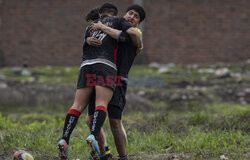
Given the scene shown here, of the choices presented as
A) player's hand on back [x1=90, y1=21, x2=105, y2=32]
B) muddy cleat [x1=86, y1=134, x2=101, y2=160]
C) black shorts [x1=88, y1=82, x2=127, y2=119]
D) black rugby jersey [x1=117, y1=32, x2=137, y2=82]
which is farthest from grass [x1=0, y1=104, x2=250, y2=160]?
player's hand on back [x1=90, y1=21, x2=105, y2=32]

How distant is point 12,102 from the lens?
27.7ft

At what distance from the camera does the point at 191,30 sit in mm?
13258

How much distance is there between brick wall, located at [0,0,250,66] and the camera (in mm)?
13234

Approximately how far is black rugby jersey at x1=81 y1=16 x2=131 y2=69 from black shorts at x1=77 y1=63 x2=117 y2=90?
0.17 ft

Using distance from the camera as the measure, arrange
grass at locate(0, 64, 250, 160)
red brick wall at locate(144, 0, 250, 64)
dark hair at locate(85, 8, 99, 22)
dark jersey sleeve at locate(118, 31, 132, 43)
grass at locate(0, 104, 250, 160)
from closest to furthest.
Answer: dark jersey sleeve at locate(118, 31, 132, 43) → dark hair at locate(85, 8, 99, 22) → grass at locate(0, 64, 250, 160) → grass at locate(0, 104, 250, 160) → red brick wall at locate(144, 0, 250, 64)

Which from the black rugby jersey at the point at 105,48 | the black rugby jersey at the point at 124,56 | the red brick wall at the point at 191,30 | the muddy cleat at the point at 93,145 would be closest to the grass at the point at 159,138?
the muddy cleat at the point at 93,145

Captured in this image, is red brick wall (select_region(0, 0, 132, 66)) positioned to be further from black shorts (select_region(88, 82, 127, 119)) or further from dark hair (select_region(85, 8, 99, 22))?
black shorts (select_region(88, 82, 127, 119))

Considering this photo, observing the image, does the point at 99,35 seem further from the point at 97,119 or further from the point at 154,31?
the point at 154,31

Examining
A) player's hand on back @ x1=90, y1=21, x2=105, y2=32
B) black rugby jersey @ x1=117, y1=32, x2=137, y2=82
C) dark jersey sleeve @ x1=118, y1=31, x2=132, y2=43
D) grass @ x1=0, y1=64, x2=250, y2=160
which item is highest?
player's hand on back @ x1=90, y1=21, x2=105, y2=32

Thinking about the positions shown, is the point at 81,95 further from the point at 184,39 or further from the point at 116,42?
the point at 184,39

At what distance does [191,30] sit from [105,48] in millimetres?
9973

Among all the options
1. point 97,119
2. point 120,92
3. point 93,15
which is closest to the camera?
point 97,119

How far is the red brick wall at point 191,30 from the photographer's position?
520 inches


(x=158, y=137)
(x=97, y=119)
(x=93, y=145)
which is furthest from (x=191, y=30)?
(x=93, y=145)
